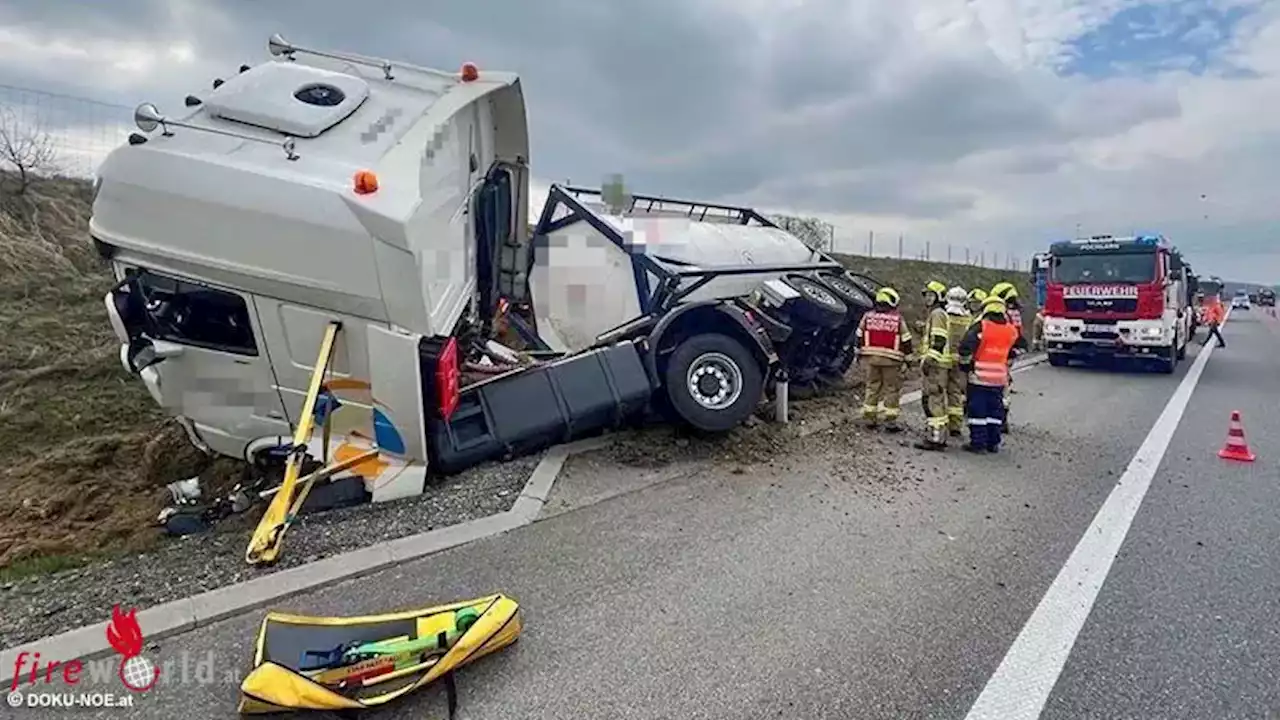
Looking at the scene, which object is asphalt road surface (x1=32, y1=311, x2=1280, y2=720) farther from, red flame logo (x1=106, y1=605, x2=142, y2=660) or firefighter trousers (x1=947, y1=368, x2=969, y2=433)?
firefighter trousers (x1=947, y1=368, x2=969, y2=433)

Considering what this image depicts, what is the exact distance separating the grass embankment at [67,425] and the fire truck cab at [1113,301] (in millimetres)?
13868

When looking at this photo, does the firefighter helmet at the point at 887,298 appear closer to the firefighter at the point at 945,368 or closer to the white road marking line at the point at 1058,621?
the firefighter at the point at 945,368

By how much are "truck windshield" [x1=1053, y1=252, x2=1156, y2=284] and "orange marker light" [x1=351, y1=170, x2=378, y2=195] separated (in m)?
13.9

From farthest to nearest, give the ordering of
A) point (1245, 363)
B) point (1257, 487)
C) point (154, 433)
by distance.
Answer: point (1245, 363) → point (154, 433) → point (1257, 487)

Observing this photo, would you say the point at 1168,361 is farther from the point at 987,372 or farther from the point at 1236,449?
the point at 987,372

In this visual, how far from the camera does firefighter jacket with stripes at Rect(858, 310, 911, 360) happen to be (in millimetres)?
7207

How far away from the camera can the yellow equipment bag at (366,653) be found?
2426 mm

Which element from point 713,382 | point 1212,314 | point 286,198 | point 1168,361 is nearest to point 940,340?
point 713,382

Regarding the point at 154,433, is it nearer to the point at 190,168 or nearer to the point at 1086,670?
the point at 190,168

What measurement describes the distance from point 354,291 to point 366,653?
2.00 meters

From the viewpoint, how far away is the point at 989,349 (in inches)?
265

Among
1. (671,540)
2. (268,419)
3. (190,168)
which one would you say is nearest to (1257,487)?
(671,540)

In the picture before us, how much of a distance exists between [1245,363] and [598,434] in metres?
16.6

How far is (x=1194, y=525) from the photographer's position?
4.68 meters
